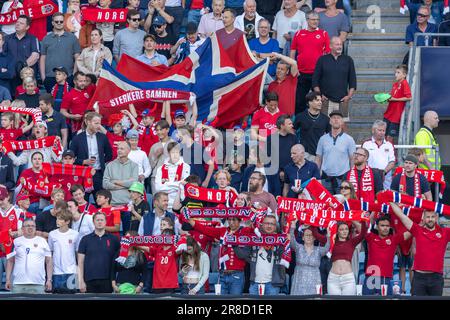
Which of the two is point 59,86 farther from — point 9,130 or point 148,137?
point 148,137

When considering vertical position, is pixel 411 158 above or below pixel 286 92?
below

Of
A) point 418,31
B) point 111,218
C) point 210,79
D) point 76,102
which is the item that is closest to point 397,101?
point 418,31

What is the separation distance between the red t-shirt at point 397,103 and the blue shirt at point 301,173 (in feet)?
7.36

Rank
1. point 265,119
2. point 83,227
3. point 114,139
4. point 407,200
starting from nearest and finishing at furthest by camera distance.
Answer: point 407,200, point 83,227, point 265,119, point 114,139

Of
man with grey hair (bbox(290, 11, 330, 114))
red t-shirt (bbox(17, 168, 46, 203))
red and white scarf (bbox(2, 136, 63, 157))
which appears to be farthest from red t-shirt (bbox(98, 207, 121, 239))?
man with grey hair (bbox(290, 11, 330, 114))

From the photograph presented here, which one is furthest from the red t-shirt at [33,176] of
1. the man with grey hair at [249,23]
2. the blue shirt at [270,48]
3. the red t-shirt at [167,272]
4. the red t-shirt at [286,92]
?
the man with grey hair at [249,23]

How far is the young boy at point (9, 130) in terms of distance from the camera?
2108 centimetres

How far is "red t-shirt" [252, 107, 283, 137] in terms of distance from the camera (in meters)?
21.1

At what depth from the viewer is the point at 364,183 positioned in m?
19.7

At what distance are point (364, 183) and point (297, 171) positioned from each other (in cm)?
92

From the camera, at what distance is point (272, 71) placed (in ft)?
74.4

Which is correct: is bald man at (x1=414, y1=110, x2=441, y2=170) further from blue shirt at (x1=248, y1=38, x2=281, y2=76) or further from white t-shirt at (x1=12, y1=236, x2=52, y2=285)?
white t-shirt at (x1=12, y1=236, x2=52, y2=285)
